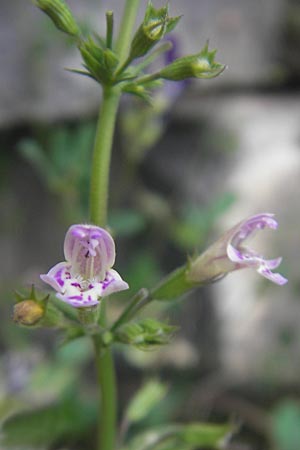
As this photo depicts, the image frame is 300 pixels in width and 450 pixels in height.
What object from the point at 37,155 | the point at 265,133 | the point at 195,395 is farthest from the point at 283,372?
the point at 265,133

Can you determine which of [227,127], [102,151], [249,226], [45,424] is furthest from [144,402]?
[227,127]

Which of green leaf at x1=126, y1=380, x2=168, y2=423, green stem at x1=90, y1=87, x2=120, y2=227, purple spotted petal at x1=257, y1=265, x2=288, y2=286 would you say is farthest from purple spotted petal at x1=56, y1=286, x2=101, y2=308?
green leaf at x1=126, y1=380, x2=168, y2=423

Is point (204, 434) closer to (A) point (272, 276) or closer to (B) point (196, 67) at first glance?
(A) point (272, 276)

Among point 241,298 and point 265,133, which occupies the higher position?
point 265,133

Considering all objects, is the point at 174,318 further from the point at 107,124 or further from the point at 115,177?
the point at 107,124

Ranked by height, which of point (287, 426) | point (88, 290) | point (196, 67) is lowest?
point (287, 426)

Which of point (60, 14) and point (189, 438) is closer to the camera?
point (60, 14)
